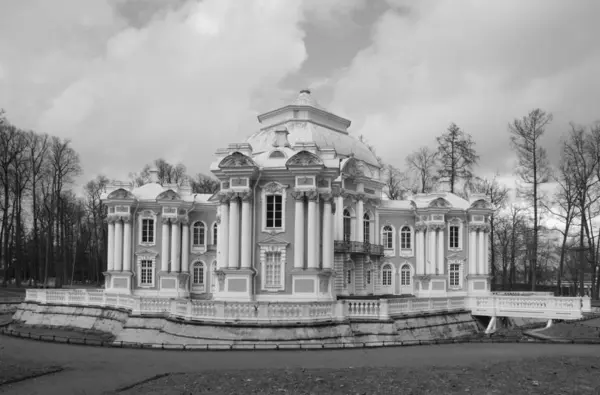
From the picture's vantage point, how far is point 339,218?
107 feet

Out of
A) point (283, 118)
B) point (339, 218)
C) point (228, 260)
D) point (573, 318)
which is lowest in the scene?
point (573, 318)

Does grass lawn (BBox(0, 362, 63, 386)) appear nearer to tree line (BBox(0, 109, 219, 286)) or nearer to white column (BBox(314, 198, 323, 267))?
white column (BBox(314, 198, 323, 267))

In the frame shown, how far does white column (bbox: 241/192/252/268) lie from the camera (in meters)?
23.6

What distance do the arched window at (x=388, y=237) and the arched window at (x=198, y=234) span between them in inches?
418

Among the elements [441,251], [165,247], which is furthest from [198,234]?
[441,251]

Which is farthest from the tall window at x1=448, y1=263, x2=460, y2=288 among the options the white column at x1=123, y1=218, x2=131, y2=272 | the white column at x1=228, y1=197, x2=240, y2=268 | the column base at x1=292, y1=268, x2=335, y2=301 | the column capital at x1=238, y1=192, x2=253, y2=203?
the white column at x1=123, y1=218, x2=131, y2=272

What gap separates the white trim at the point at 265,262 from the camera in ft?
77.3

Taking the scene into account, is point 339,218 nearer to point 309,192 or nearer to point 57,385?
point 309,192

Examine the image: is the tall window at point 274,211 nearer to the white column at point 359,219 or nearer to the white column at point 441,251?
the white column at point 359,219

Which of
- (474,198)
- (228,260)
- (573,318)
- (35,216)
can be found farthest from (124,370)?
(35,216)

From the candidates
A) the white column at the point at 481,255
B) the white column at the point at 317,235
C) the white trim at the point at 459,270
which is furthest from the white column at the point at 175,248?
the white column at the point at 481,255

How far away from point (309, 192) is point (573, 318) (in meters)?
11.7

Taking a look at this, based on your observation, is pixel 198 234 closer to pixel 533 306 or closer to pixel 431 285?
pixel 431 285

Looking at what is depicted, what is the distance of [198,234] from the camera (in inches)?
1428
